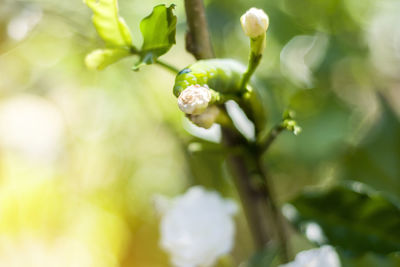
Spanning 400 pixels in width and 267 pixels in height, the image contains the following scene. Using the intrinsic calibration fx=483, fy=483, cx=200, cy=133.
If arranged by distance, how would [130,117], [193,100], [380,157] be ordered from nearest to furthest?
[193,100] → [380,157] → [130,117]

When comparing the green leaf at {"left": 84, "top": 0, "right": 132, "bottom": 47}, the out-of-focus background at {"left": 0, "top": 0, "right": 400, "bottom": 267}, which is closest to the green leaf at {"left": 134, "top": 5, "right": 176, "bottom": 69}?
the green leaf at {"left": 84, "top": 0, "right": 132, "bottom": 47}

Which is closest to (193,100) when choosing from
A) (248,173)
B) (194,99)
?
(194,99)

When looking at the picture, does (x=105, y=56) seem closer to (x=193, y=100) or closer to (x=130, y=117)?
(x=193, y=100)

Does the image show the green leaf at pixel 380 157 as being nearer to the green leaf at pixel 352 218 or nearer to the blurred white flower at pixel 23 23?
the green leaf at pixel 352 218

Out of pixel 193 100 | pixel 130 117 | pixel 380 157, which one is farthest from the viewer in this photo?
pixel 130 117

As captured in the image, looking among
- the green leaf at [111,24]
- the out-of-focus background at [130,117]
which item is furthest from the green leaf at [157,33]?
the out-of-focus background at [130,117]

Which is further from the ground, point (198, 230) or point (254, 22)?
point (254, 22)

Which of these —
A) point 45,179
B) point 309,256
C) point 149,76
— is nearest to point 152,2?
point 149,76

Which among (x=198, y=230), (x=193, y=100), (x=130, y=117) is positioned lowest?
(x=130, y=117)

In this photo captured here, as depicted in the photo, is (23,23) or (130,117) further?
(130,117)
